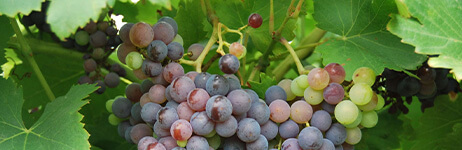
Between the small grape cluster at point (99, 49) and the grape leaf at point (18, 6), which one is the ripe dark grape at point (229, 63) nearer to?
the grape leaf at point (18, 6)

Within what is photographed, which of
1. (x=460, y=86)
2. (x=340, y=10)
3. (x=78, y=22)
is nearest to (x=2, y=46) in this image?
(x=78, y=22)

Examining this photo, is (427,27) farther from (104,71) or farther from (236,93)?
(104,71)

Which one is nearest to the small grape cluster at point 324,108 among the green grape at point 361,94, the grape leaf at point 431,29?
the green grape at point 361,94

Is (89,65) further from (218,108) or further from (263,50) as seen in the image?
(218,108)

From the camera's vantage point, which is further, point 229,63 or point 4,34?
point 4,34

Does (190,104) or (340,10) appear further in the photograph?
(340,10)

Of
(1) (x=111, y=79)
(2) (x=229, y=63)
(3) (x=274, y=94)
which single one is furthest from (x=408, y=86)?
(1) (x=111, y=79)
